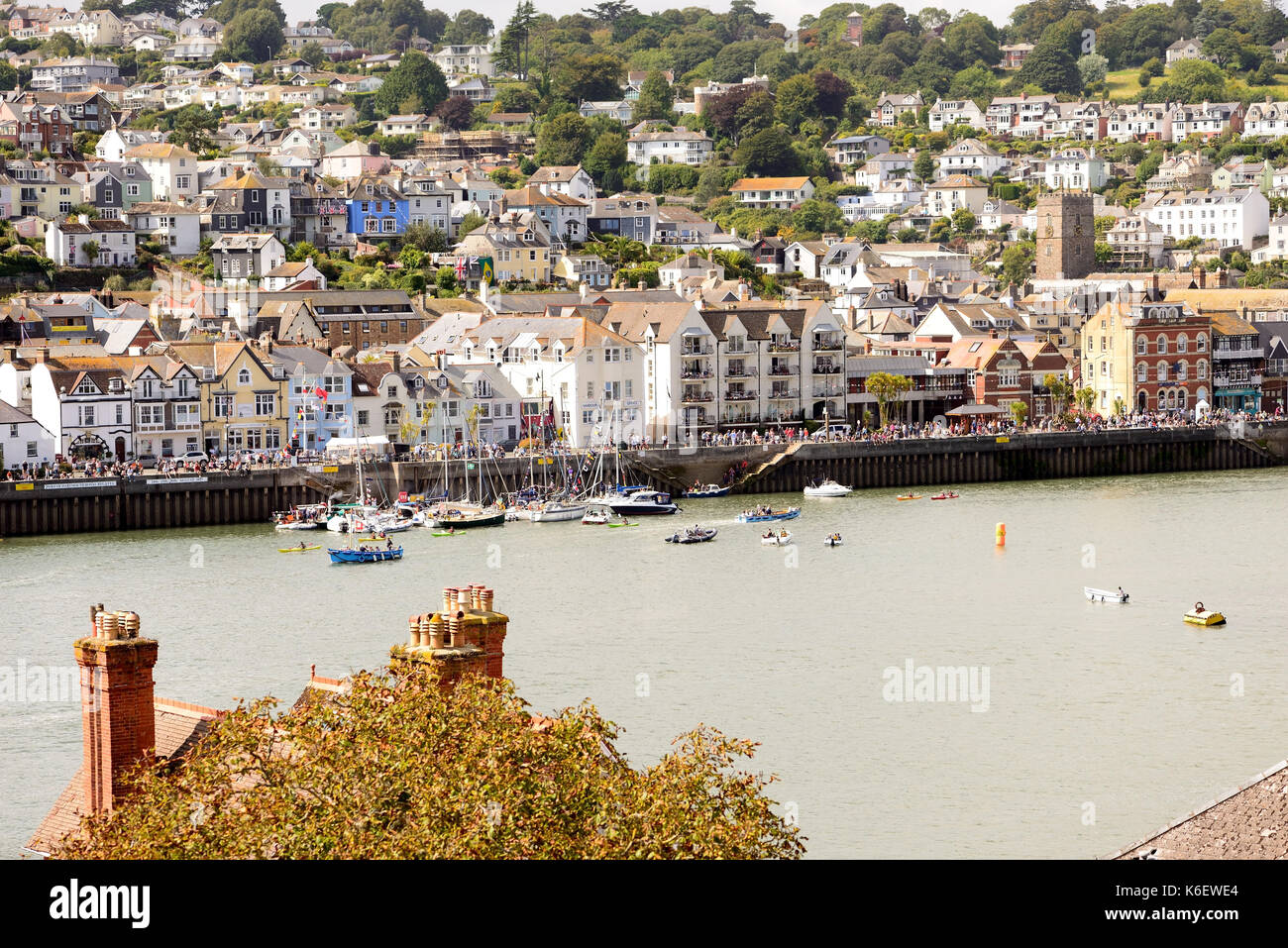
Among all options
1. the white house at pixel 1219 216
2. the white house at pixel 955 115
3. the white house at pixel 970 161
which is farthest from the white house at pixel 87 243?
the white house at pixel 955 115

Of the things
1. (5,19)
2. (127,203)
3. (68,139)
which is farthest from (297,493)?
(5,19)

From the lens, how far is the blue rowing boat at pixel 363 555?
5322cm

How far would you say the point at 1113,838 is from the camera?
2586 cm

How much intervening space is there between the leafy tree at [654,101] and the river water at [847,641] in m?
108

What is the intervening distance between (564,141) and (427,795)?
135413 mm

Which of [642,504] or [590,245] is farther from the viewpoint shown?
[590,245]

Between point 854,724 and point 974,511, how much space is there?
3183 cm

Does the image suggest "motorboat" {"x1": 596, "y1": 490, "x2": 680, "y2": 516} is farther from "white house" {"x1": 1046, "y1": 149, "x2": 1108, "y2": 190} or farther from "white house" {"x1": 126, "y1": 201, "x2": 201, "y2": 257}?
"white house" {"x1": 1046, "y1": 149, "x2": 1108, "y2": 190}

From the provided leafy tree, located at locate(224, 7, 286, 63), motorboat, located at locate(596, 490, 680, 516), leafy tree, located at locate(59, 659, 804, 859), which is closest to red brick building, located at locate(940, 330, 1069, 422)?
motorboat, located at locate(596, 490, 680, 516)

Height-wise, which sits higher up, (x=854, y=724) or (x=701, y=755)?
(x=701, y=755)

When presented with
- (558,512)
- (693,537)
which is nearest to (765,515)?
(693,537)

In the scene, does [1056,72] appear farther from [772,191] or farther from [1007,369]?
[1007,369]

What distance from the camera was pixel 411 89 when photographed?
162 m
